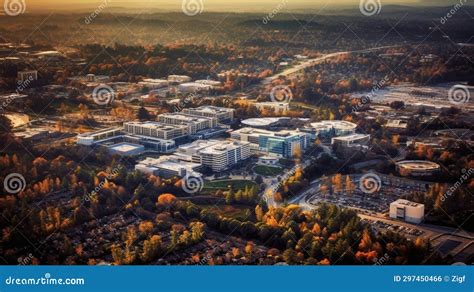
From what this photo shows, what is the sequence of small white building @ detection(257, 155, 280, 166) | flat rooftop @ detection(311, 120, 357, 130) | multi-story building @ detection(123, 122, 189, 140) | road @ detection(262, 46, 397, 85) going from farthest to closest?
road @ detection(262, 46, 397, 85) < flat rooftop @ detection(311, 120, 357, 130) < multi-story building @ detection(123, 122, 189, 140) < small white building @ detection(257, 155, 280, 166)

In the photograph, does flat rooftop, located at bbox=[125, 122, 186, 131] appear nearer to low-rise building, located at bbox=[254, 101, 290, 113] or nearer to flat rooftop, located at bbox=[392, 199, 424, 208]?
low-rise building, located at bbox=[254, 101, 290, 113]

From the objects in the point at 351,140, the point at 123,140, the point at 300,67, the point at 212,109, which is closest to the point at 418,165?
the point at 351,140

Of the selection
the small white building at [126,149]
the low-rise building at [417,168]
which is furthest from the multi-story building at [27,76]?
the low-rise building at [417,168]

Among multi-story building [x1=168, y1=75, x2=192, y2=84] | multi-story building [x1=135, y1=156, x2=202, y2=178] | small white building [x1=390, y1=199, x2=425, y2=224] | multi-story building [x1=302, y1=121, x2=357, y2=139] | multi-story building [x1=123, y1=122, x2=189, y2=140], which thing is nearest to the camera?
small white building [x1=390, y1=199, x2=425, y2=224]

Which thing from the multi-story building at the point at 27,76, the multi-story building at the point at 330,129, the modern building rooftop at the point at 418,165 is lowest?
the modern building rooftop at the point at 418,165

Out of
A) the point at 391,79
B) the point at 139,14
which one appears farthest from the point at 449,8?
the point at 139,14

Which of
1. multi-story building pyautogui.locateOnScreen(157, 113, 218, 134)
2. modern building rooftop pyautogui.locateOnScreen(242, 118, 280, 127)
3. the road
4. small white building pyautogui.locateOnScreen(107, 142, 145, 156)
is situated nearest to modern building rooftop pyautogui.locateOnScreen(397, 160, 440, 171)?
modern building rooftop pyautogui.locateOnScreen(242, 118, 280, 127)

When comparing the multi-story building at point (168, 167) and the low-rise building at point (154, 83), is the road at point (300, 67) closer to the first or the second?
the low-rise building at point (154, 83)
